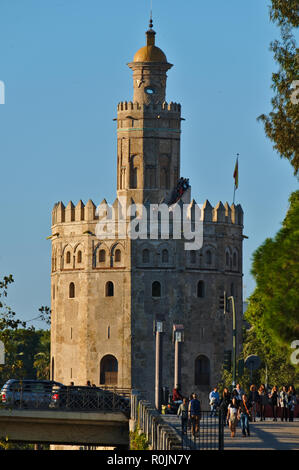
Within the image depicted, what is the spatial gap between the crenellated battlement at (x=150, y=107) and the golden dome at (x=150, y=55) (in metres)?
2.73

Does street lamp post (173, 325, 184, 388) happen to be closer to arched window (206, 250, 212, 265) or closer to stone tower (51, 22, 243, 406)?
stone tower (51, 22, 243, 406)

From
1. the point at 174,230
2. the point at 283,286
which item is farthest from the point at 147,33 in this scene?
the point at 283,286

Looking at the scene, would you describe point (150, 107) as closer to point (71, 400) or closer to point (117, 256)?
point (117, 256)

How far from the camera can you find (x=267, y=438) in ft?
119

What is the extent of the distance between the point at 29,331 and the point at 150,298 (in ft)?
135

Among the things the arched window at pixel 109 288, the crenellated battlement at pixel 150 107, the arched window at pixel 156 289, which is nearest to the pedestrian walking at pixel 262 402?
the arched window at pixel 156 289

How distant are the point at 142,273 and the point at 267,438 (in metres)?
42.7

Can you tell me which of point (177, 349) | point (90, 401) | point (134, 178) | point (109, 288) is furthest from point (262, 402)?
point (134, 178)

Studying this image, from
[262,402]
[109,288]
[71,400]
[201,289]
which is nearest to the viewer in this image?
[262,402]

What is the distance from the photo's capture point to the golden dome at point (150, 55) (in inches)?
3253

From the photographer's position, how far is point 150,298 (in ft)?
257

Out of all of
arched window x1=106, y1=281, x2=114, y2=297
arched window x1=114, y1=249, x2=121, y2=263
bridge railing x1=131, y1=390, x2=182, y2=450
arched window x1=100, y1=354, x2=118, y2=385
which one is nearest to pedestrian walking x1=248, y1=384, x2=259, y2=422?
bridge railing x1=131, y1=390, x2=182, y2=450

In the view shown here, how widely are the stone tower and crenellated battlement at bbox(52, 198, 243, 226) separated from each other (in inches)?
2.4

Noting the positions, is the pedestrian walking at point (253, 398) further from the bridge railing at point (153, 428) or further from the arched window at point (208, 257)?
the arched window at point (208, 257)
